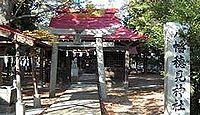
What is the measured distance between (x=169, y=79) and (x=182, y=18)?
4.64 ft

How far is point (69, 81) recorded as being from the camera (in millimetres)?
24812

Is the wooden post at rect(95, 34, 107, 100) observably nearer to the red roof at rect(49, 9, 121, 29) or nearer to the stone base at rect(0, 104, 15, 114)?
the red roof at rect(49, 9, 121, 29)

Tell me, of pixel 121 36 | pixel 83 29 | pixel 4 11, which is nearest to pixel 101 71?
pixel 83 29

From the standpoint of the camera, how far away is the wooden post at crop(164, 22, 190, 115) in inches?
323

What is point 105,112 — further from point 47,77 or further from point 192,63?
point 47,77

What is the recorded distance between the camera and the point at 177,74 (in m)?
8.27

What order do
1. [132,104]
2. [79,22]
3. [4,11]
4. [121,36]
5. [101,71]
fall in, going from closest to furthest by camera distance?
1. [4,11]
2. [132,104]
3. [101,71]
4. [79,22]
5. [121,36]

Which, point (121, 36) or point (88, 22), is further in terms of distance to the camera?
point (121, 36)

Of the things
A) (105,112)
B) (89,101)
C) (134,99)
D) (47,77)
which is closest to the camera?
(105,112)

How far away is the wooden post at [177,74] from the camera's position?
821cm

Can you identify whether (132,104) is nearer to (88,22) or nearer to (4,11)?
(88,22)

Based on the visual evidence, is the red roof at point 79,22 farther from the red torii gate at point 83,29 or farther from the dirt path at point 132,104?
the dirt path at point 132,104

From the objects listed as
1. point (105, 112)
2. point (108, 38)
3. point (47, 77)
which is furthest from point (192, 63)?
point (47, 77)

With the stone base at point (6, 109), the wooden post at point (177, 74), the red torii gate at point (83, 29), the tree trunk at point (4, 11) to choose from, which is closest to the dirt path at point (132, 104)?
the red torii gate at point (83, 29)
